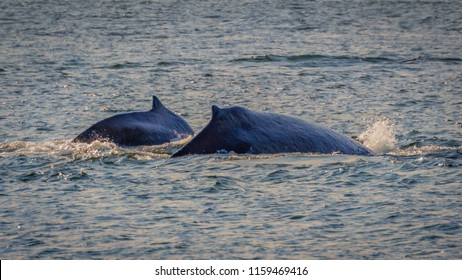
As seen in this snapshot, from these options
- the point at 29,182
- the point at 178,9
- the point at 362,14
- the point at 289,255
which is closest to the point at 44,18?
the point at 178,9

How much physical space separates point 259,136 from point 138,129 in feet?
10.0

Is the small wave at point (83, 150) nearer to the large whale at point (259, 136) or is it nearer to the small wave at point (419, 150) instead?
the large whale at point (259, 136)

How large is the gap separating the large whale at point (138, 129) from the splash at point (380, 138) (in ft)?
11.0

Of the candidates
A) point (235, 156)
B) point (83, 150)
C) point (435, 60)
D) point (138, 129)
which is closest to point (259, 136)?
point (235, 156)

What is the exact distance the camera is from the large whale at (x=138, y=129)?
66.1 feet

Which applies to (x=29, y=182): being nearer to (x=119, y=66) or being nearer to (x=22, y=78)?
(x=22, y=78)

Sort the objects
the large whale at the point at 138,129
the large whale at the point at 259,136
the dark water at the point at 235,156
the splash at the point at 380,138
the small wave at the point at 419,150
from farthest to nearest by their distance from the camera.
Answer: the splash at the point at 380,138 < the large whale at the point at 138,129 < the small wave at the point at 419,150 < the large whale at the point at 259,136 < the dark water at the point at 235,156

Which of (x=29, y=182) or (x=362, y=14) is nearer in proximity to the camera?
(x=29, y=182)

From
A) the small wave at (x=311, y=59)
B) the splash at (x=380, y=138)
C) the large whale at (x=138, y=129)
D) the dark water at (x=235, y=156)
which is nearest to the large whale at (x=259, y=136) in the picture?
the dark water at (x=235, y=156)

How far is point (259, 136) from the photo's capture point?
Result: 1819 cm

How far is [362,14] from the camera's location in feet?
166

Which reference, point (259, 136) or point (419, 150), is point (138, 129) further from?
point (419, 150)

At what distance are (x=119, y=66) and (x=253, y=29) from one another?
12.9 metres
